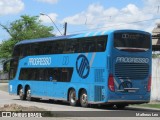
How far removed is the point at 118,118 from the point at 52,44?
1148 centimetres

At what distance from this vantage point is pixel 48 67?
2872 cm

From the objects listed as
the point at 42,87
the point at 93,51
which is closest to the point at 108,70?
the point at 93,51

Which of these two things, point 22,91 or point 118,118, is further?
point 22,91

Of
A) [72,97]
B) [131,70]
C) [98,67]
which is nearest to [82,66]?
[98,67]

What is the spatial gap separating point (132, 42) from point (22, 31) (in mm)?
62654

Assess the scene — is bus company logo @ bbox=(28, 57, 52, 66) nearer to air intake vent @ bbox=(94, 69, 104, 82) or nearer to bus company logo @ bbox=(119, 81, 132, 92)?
air intake vent @ bbox=(94, 69, 104, 82)

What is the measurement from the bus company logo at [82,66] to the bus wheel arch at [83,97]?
0.79m


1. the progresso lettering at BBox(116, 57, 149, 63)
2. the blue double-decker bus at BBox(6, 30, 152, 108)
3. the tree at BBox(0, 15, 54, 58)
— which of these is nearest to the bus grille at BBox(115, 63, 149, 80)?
the blue double-decker bus at BBox(6, 30, 152, 108)

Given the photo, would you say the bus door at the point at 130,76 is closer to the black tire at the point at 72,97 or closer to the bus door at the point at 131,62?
the bus door at the point at 131,62

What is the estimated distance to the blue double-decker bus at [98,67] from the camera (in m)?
23.1

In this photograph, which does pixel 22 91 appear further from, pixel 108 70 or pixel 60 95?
pixel 108 70

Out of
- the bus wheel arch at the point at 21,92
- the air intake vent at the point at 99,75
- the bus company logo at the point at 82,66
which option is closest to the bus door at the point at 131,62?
the air intake vent at the point at 99,75

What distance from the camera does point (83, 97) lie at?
25.2 metres

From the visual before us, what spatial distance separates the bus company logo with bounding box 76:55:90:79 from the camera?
24.8m
